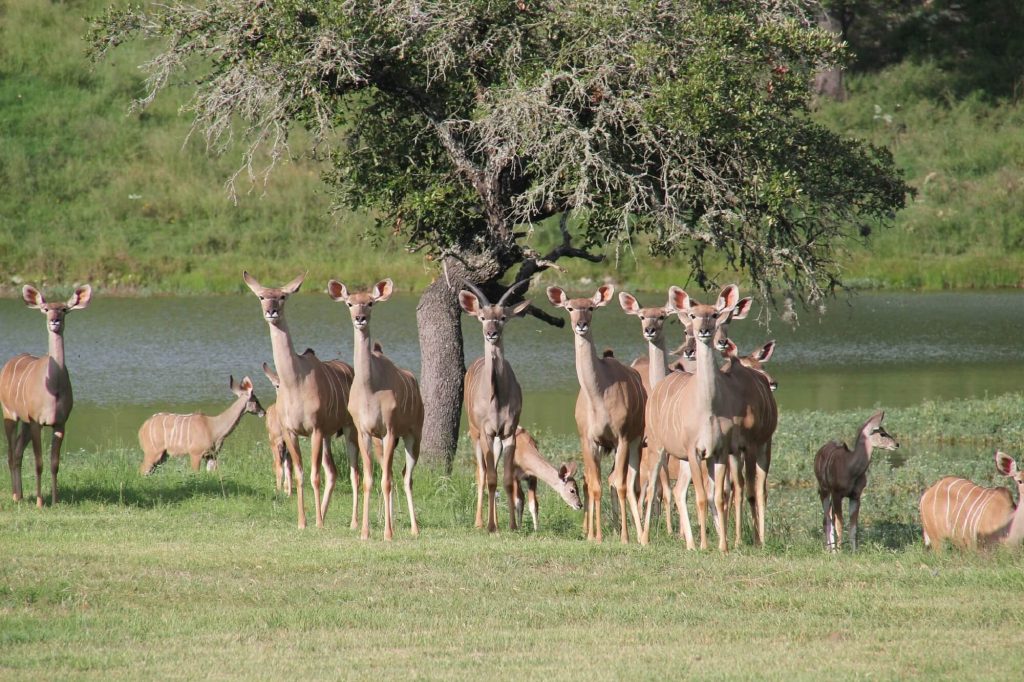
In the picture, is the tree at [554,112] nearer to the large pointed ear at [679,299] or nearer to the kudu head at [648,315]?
the kudu head at [648,315]

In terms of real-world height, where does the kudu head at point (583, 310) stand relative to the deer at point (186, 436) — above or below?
above

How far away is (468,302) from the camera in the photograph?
12016 mm

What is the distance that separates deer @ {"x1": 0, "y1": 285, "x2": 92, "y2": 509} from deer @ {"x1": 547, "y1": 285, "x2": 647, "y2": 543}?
160 inches

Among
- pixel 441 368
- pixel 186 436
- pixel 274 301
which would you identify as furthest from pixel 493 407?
pixel 186 436

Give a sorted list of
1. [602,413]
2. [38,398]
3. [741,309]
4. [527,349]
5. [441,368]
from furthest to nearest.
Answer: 1. [527,349]
2. [441,368]
3. [38,398]
4. [741,309]
5. [602,413]

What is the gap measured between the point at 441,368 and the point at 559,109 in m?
3.38

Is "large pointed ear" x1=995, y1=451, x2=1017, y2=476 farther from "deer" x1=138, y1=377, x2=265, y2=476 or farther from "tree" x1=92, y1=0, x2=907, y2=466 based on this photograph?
"deer" x1=138, y1=377, x2=265, y2=476

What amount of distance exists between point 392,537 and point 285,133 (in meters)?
5.03

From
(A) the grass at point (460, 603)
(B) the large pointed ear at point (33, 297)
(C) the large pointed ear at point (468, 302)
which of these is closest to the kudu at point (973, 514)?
(A) the grass at point (460, 603)

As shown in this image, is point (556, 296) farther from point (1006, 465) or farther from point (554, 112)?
point (1006, 465)

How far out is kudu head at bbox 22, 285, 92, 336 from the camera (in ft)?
40.4

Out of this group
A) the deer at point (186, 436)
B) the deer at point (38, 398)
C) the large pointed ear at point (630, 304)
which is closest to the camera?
the large pointed ear at point (630, 304)

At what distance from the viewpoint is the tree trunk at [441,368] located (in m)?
15.3

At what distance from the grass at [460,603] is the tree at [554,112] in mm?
3260
